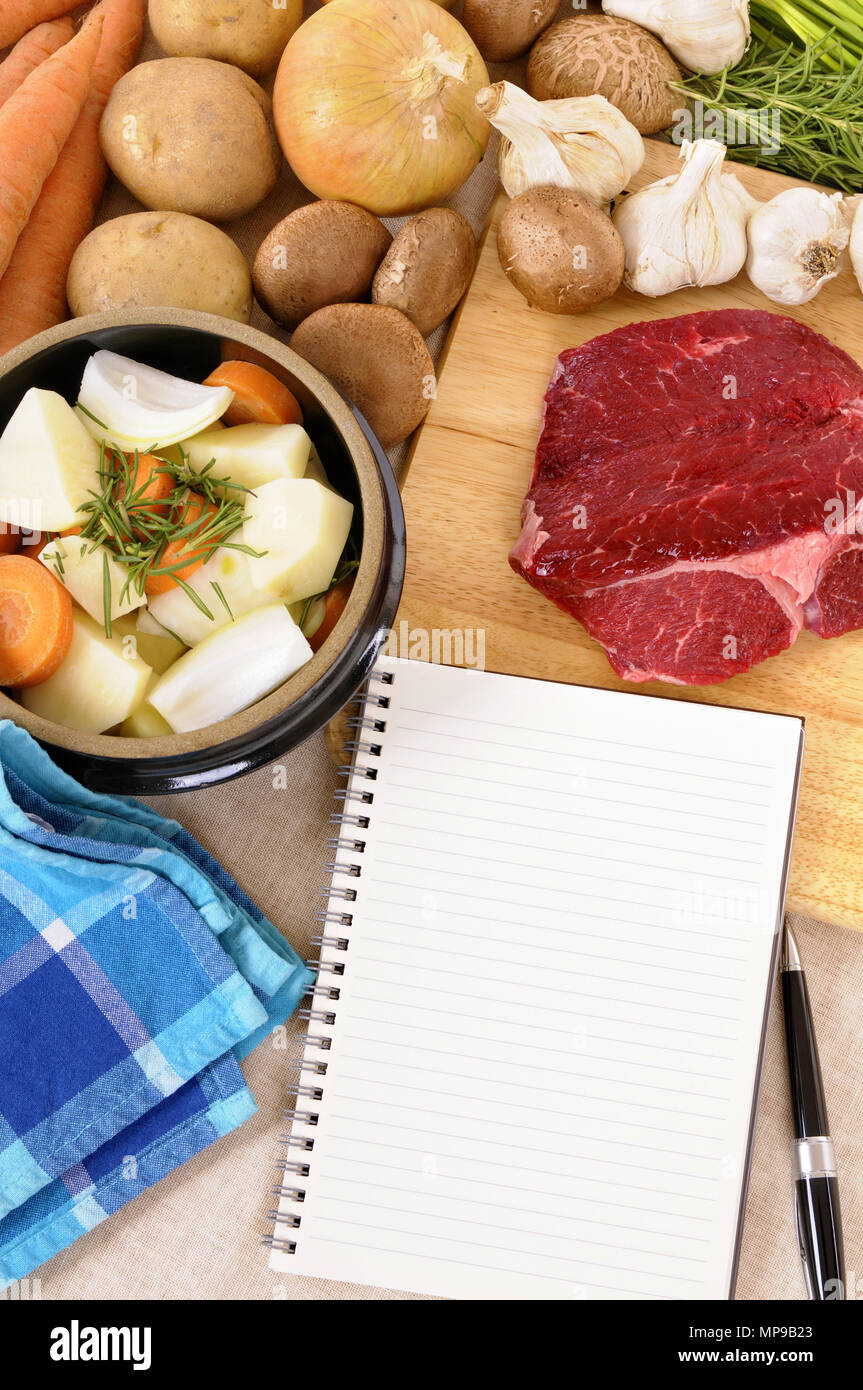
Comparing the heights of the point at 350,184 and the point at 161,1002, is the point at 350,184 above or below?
above

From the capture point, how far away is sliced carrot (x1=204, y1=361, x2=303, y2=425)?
3.66 feet

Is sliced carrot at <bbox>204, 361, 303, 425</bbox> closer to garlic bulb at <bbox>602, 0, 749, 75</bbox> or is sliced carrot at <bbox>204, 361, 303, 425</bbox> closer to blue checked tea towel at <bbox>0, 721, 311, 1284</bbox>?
blue checked tea towel at <bbox>0, 721, 311, 1284</bbox>

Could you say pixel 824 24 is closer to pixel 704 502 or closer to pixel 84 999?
pixel 704 502

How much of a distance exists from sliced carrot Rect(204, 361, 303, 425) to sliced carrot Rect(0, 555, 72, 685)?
0.27 m

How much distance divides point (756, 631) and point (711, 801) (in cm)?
21

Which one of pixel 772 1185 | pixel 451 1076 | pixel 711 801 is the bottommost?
pixel 772 1185

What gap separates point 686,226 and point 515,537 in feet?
1.43

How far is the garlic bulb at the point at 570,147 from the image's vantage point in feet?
4.08

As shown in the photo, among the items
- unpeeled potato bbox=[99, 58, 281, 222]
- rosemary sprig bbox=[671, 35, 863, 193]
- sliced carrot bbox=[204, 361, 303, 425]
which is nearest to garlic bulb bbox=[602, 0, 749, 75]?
rosemary sprig bbox=[671, 35, 863, 193]

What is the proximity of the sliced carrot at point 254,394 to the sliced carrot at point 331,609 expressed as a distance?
0.19 meters

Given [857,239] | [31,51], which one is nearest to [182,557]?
[31,51]

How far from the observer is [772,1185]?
4.10 ft
